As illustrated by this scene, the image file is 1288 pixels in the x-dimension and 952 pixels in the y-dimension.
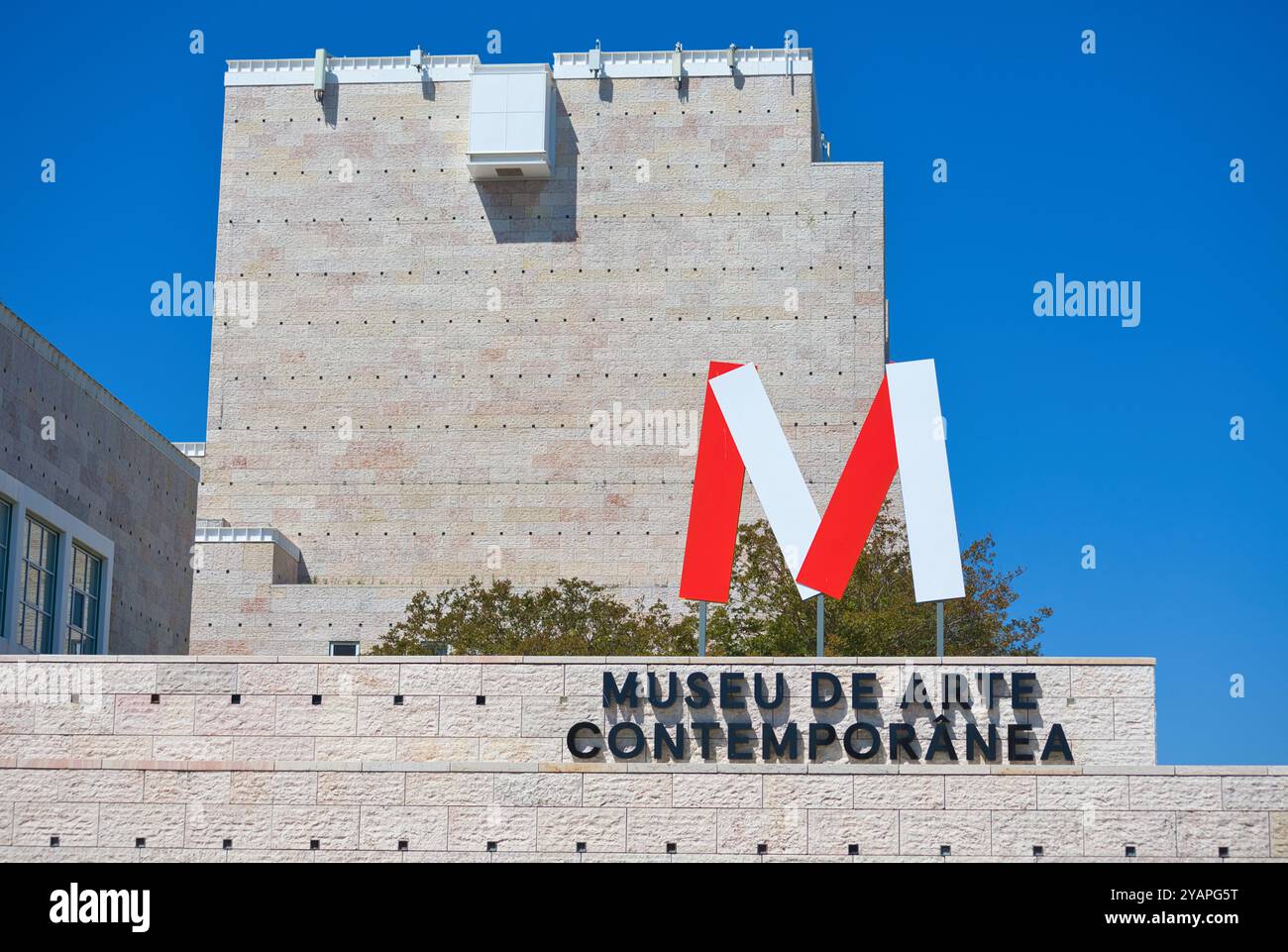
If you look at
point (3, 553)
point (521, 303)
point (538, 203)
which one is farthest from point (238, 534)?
point (3, 553)

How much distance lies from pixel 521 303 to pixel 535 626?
53.5ft

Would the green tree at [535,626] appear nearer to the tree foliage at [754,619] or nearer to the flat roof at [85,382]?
the tree foliage at [754,619]

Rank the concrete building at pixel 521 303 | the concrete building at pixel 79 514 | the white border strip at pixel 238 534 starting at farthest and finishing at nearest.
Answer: the concrete building at pixel 521 303
the white border strip at pixel 238 534
the concrete building at pixel 79 514

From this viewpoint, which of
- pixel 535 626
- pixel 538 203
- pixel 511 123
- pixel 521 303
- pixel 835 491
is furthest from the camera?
pixel 538 203

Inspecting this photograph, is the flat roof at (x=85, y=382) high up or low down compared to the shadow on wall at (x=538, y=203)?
down

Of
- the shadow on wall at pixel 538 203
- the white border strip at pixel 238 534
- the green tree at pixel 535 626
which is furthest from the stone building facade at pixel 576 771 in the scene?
the shadow on wall at pixel 538 203

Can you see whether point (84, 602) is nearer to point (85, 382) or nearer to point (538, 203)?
point (85, 382)

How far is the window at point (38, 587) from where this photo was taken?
4153 cm

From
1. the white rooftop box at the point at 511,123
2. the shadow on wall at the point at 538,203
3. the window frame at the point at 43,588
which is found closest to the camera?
the window frame at the point at 43,588

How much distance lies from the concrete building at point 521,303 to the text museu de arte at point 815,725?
3372cm

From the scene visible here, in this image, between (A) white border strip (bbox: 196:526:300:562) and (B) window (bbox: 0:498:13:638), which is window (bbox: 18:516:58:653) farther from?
(A) white border strip (bbox: 196:526:300:562)

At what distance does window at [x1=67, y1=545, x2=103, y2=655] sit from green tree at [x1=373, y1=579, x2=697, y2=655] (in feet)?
33.2

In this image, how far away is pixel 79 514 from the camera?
1766 inches

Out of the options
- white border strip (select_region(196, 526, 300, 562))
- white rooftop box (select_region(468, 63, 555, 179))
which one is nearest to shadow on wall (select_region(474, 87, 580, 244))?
white rooftop box (select_region(468, 63, 555, 179))
